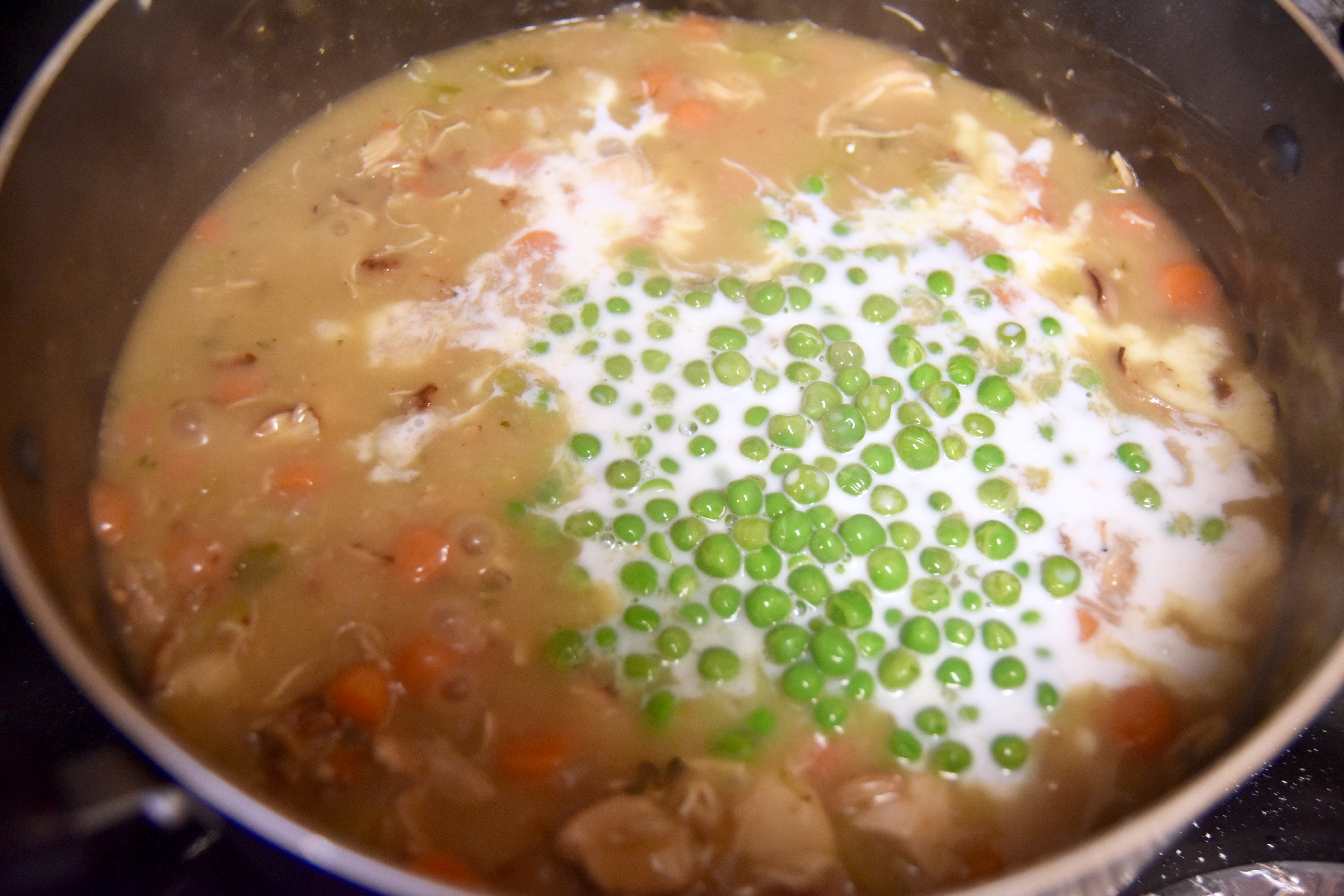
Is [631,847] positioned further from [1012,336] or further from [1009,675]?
[1012,336]

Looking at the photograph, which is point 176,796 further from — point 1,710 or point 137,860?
point 1,710

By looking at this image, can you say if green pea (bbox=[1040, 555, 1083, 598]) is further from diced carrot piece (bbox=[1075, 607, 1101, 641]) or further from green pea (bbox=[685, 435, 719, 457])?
green pea (bbox=[685, 435, 719, 457])

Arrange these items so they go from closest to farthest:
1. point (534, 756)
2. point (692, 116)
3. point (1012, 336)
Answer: point (534, 756), point (1012, 336), point (692, 116)

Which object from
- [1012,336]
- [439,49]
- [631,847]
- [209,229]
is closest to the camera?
[631,847]

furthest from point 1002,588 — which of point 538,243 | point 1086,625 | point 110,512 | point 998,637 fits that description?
point 110,512

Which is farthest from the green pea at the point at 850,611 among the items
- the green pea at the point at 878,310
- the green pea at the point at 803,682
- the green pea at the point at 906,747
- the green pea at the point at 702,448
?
the green pea at the point at 878,310

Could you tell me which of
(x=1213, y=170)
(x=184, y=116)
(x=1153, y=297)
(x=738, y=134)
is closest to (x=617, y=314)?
(x=738, y=134)

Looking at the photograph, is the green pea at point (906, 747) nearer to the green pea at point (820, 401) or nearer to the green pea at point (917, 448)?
the green pea at point (917, 448)

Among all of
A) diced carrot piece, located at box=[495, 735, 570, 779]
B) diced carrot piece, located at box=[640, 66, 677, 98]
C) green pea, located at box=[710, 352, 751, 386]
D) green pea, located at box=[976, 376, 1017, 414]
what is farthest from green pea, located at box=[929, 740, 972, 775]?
diced carrot piece, located at box=[640, 66, 677, 98]
